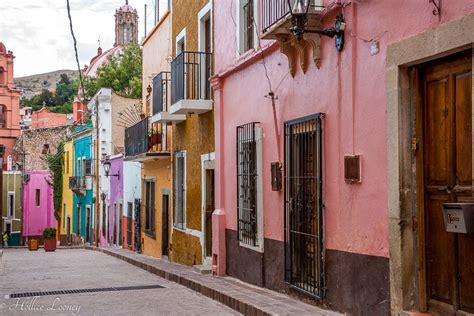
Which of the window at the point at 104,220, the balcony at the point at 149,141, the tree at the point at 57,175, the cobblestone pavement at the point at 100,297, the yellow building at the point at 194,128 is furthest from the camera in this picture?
the tree at the point at 57,175

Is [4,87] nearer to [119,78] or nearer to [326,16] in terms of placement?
[119,78]

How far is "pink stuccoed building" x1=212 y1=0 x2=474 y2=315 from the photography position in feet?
18.4

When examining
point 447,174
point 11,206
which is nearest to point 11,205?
point 11,206

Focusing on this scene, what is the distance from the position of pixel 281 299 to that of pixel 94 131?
24.9 meters

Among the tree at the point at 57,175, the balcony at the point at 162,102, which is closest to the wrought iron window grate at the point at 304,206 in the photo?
the balcony at the point at 162,102

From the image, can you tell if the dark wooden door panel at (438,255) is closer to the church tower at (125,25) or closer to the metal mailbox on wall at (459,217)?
the metal mailbox on wall at (459,217)

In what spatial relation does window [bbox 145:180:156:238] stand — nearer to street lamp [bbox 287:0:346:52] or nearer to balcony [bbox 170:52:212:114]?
balcony [bbox 170:52:212:114]

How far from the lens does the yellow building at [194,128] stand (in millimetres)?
13498

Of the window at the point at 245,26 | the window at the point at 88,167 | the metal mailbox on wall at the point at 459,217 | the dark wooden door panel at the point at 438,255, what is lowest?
the dark wooden door panel at the point at 438,255

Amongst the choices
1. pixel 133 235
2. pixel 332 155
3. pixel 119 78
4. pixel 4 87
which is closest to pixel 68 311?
pixel 332 155

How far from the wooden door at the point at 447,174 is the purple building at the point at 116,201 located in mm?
21117

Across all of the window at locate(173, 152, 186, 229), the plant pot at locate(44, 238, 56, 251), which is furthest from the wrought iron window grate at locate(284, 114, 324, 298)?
the plant pot at locate(44, 238, 56, 251)

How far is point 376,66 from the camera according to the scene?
653 cm

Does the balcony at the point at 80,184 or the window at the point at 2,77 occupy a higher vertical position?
the window at the point at 2,77
